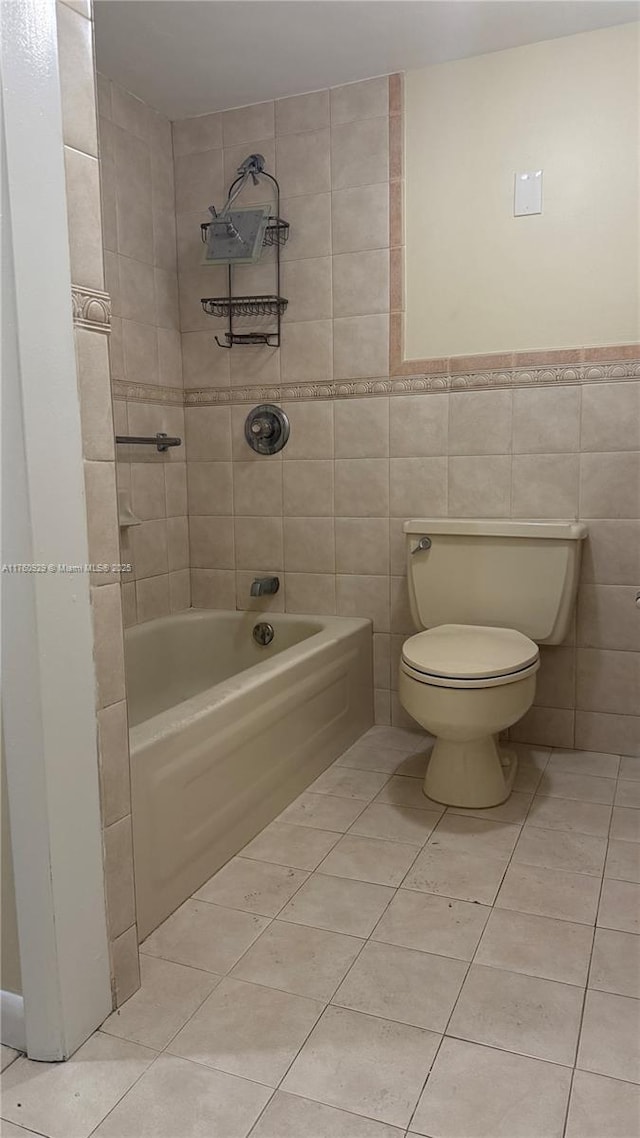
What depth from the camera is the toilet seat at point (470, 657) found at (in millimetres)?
2072

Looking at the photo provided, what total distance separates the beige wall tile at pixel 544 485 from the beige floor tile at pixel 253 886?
135 centimetres

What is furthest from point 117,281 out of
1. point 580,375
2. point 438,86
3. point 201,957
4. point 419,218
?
point 201,957

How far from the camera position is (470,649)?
7.41 ft

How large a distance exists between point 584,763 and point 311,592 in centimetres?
111

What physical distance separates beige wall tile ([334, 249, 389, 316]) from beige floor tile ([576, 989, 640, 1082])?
82.9 inches

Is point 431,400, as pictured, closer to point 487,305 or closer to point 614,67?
point 487,305

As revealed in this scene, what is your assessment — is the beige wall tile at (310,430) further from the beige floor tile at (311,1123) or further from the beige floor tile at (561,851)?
the beige floor tile at (311,1123)

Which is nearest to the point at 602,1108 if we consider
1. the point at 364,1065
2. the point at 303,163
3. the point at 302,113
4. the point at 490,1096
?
the point at 490,1096

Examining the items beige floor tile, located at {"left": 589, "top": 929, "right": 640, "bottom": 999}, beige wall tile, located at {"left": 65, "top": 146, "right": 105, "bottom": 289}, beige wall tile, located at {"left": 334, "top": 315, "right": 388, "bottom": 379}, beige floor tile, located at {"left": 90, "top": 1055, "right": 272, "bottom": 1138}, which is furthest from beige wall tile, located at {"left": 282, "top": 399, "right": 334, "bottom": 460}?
beige floor tile, located at {"left": 90, "top": 1055, "right": 272, "bottom": 1138}

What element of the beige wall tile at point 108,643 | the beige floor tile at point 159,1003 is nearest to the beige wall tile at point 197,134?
the beige wall tile at point 108,643

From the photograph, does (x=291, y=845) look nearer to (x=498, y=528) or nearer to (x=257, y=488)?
(x=498, y=528)

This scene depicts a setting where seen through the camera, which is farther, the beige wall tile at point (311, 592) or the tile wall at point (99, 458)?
the beige wall tile at point (311, 592)

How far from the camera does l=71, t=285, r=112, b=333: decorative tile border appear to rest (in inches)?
50.7

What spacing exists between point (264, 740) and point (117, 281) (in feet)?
5.23
